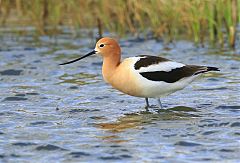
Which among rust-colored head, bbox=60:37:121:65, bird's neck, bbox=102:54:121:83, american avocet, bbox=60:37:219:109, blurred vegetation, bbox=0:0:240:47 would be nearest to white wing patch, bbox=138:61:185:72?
american avocet, bbox=60:37:219:109

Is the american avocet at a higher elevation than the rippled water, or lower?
higher

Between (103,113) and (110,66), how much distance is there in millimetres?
572

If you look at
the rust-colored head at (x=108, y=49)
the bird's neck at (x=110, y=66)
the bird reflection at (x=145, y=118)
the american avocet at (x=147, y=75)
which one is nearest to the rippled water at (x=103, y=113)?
the bird reflection at (x=145, y=118)

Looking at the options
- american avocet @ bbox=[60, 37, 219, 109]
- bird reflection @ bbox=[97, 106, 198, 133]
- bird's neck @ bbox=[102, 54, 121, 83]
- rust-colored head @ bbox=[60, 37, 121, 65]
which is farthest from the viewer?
rust-colored head @ bbox=[60, 37, 121, 65]

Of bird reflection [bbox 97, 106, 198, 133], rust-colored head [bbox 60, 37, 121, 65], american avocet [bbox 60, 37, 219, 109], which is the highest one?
rust-colored head [bbox 60, 37, 121, 65]

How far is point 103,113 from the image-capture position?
9141 mm

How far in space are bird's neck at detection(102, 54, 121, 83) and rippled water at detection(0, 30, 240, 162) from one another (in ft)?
1.45

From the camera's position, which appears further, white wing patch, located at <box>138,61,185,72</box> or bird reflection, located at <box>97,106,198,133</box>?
white wing patch, located at <box>138,61,185,72</box>

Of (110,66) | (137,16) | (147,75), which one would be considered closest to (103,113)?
(110,66)

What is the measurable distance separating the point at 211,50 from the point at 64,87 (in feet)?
10.7

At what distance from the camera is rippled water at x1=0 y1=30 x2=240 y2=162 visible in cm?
720

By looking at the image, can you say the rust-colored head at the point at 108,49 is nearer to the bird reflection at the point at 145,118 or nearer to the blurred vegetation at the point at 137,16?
the bird reflection at the point at 145,118

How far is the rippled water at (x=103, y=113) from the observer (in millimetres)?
7199

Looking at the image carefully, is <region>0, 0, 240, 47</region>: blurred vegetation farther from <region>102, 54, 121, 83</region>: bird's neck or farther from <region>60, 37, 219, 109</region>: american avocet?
<region>102, 54, 121, 83</region>: bird's neck
